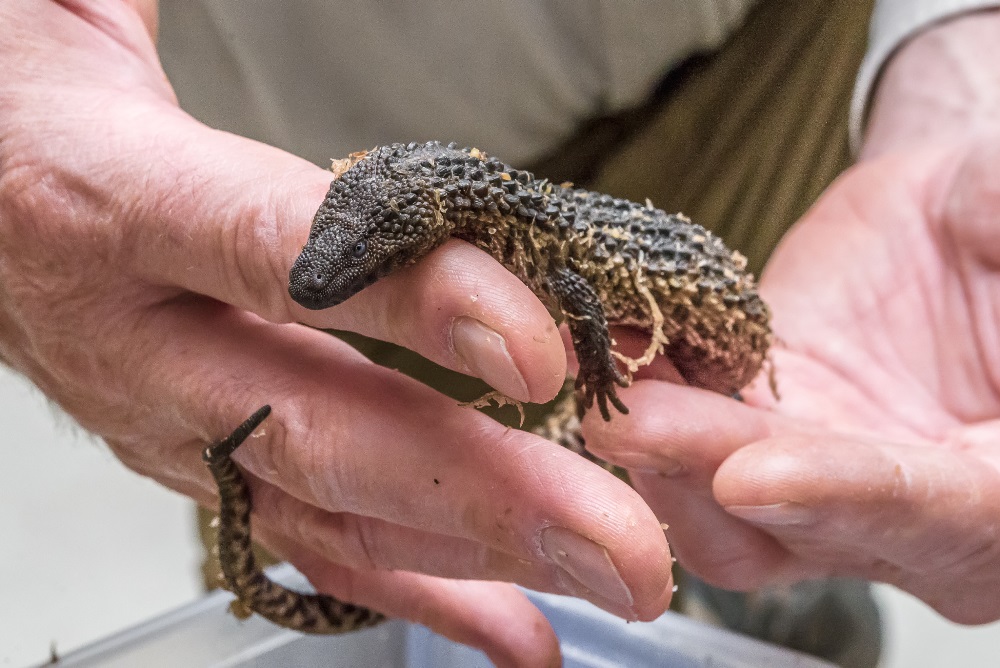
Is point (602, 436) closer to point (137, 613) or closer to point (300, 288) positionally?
point (300, 288)

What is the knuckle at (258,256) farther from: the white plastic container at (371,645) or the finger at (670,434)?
the white plastic container at (371,645)

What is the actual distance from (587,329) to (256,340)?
48 cm

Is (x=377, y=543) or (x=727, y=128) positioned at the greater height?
(x=727, y=128)

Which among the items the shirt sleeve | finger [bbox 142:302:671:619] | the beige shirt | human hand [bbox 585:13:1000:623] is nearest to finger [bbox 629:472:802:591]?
human hand [bbox 585:13:1000:623]

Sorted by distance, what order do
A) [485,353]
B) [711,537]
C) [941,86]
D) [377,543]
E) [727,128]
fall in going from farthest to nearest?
[941,86], [727,128], [711,537], [377,543], [485,353]

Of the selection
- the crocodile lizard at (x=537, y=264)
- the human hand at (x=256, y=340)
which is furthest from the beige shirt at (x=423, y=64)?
the crocodile lizard at (x=537, y=264)

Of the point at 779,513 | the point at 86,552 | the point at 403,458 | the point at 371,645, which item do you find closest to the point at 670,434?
the point at 779,513

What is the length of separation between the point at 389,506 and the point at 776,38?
1234 mm

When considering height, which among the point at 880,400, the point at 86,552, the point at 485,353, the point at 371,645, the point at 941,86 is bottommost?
the point at 86,552

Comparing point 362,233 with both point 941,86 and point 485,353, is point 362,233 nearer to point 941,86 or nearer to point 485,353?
point 485,353

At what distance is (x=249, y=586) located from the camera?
1.51m

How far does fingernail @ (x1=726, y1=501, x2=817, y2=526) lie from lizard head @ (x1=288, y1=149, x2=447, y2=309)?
2.02 ft

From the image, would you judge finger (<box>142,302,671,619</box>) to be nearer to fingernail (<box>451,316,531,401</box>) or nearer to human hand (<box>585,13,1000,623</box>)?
fingernail (<box>451,316,531,401</box>)

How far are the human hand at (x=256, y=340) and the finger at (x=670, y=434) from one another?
0.27 m
